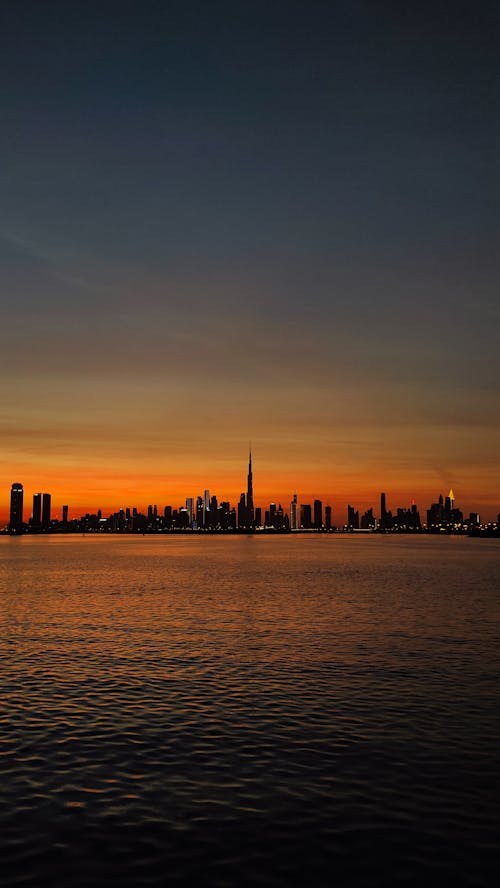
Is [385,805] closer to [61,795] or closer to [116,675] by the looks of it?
[61,795]

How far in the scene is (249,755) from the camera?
25.2 metres

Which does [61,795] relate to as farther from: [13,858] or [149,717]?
[149,717]

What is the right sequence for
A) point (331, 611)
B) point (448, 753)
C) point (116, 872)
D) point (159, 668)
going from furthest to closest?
point (331, 611) < point (159, 668) < point (448, 753) < point (116, 872)

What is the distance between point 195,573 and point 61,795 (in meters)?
103

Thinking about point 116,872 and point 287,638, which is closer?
point 116,872

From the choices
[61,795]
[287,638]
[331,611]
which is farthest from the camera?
[331,611]

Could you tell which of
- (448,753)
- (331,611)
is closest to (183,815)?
(448,753)

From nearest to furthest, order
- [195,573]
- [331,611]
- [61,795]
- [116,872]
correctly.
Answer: [116,872]
[61,795]
[331,611]
[195,573]

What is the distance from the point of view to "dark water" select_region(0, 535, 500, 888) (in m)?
17.7

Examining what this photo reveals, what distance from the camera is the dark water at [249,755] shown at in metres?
17.7

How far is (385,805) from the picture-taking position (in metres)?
20.8

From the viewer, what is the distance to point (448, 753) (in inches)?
1009

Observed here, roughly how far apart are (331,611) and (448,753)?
41.6 m

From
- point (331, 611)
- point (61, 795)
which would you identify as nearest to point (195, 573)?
point (331, 611)
